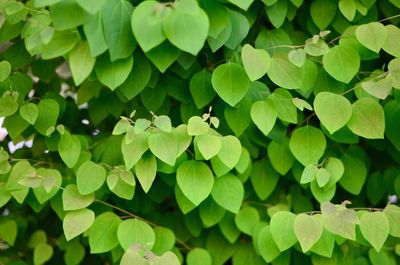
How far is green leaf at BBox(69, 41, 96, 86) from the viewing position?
47.3 inches

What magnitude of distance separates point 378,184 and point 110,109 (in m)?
0.90

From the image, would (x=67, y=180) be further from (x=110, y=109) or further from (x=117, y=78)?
(x=117, y=78)

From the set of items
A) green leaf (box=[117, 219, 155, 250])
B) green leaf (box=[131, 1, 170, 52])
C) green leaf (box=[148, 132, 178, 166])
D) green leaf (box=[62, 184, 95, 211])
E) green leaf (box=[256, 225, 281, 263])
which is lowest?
green leaf (box=[256, 225, 281, 263])

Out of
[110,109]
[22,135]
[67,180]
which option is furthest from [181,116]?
[22,135]

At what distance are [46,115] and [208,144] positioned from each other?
0.49 m

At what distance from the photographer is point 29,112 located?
1516 mm

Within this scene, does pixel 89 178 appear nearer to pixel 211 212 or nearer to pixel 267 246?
pixel 211 212

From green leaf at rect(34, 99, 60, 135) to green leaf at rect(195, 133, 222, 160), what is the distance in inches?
17.1

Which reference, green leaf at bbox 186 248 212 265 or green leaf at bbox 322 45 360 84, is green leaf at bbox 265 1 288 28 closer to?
green leaf at bbox 322 45 360 84

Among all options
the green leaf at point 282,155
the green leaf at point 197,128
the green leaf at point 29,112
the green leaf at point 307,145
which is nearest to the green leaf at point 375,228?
the green leaf at point 307,145

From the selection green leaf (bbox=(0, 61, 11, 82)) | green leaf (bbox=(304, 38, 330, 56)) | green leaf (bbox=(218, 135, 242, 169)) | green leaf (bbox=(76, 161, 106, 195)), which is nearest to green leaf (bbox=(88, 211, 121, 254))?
green leaf (bbox=(76, 161, 106, 195))

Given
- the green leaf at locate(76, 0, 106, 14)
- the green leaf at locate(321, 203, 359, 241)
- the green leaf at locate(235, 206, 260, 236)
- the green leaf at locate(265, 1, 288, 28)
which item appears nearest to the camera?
the green leaf at locate(76, 0, 106, 14)

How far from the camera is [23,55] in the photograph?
171 centimetres

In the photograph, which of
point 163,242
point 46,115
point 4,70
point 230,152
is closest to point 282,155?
point 230,152
